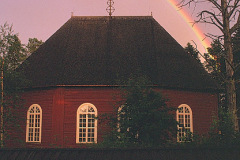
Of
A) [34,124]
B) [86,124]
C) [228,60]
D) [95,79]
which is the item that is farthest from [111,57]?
[228,60]

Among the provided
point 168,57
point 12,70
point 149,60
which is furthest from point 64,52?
point 168,57

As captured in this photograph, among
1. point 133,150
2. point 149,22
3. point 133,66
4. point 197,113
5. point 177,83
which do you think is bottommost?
point 133,150

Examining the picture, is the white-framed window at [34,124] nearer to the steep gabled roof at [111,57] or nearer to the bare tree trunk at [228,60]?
the steep gabled roof at [111,57]

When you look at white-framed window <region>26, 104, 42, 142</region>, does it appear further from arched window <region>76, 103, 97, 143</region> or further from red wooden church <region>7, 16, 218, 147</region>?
arched window <region>76, 103, 97, 143</region>

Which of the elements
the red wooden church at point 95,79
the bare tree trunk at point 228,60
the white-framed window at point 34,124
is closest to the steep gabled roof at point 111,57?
the red wooden church at point 95,79

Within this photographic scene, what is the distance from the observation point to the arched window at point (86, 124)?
2183cm

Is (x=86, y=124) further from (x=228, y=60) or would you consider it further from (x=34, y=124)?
(x=228, y=60)

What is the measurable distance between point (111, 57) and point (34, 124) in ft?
26.8

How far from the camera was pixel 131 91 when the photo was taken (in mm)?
15617

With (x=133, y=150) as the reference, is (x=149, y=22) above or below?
above

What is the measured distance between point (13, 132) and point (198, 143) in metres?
15.8

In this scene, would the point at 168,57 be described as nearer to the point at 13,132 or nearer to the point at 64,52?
the point at 64,52

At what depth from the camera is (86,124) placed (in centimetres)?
2194

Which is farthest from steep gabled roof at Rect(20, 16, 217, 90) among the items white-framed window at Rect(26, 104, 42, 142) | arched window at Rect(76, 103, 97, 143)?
white-framed window at Rect(26, 104, 42, 142)
